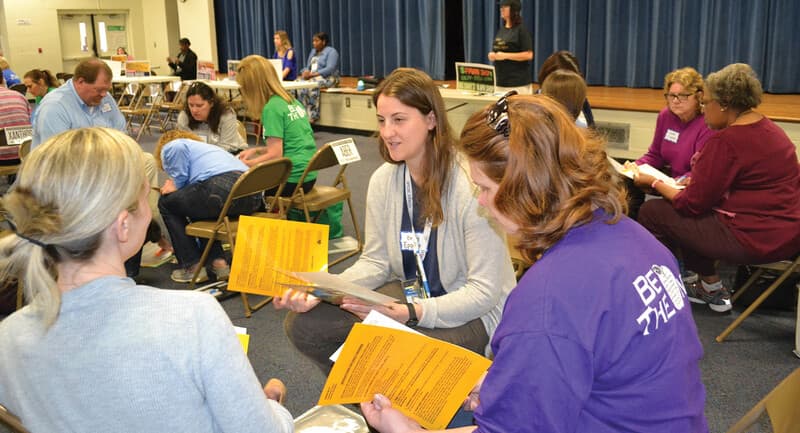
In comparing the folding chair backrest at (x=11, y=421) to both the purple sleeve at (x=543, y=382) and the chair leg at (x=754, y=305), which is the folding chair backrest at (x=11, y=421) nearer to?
the purple sleeve at (x=543, y=382)

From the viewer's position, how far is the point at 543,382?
101cm

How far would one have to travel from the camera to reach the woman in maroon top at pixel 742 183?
9.62 feet

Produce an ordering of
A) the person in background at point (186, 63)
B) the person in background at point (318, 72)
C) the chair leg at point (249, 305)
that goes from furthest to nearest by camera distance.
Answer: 1. the person in background at point (186, 63)
2. the person in background at point (318, 72)
3. the chair leg at point (249, 305)

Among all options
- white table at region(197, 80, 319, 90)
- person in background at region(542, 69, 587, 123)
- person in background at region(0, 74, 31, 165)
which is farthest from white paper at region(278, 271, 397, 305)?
white table at region(197, 80, 319, 90)

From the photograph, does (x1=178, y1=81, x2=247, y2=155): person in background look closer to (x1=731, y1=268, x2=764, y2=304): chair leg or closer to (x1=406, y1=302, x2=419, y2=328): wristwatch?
(x1=406, y1=302, x2=419, y2=328): wristwatch

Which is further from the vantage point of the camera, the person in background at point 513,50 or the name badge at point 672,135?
the person in background at point 513,50

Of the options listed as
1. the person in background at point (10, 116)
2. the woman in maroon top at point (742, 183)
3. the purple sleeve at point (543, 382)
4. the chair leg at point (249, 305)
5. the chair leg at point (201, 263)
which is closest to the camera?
the purple sleeve at point (543, 382)

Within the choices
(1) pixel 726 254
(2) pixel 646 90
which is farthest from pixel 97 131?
(2) pixel 646 90

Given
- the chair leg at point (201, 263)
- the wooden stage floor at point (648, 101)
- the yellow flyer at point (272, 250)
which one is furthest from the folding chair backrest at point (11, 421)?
the wooden stage floor at point (648, 101)

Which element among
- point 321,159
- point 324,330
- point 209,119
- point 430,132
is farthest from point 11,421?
point 209,119

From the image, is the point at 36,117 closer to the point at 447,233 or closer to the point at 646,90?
the point at 447,233

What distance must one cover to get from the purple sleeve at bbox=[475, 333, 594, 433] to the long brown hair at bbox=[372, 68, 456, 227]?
3.49 feet

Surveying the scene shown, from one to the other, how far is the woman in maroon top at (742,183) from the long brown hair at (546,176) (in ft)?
6.70

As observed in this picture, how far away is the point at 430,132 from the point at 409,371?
3.01 ft
